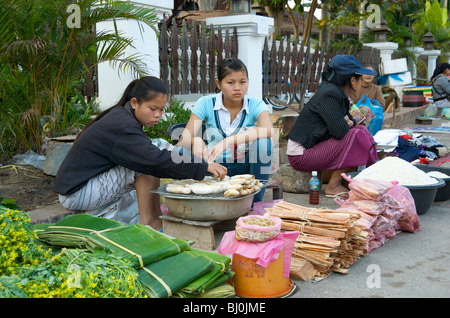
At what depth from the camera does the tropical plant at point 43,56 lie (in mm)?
4578

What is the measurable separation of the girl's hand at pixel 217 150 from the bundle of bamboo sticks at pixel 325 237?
2.86ft

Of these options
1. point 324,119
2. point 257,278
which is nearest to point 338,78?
point 324,119

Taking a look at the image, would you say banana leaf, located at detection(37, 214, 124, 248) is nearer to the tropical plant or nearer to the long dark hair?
the long dark hair

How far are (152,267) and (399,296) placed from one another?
142 centimetres

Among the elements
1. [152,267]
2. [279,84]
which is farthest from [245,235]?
[279,84]

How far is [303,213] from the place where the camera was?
10.5ft

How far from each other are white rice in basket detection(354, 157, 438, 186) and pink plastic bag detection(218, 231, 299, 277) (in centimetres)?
179

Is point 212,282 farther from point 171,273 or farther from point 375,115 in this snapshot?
point 375,115

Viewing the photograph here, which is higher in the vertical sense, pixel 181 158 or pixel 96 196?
pixel 181 158

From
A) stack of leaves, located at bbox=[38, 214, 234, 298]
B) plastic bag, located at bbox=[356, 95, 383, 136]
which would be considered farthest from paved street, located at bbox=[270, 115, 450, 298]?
plastic bag, located at bbox=[356, 95, 383, 136]

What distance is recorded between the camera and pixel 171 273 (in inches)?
90.7

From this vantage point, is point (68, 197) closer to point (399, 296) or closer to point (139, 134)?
point (139, 134)

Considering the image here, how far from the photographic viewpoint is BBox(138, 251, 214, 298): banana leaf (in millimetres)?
2199
